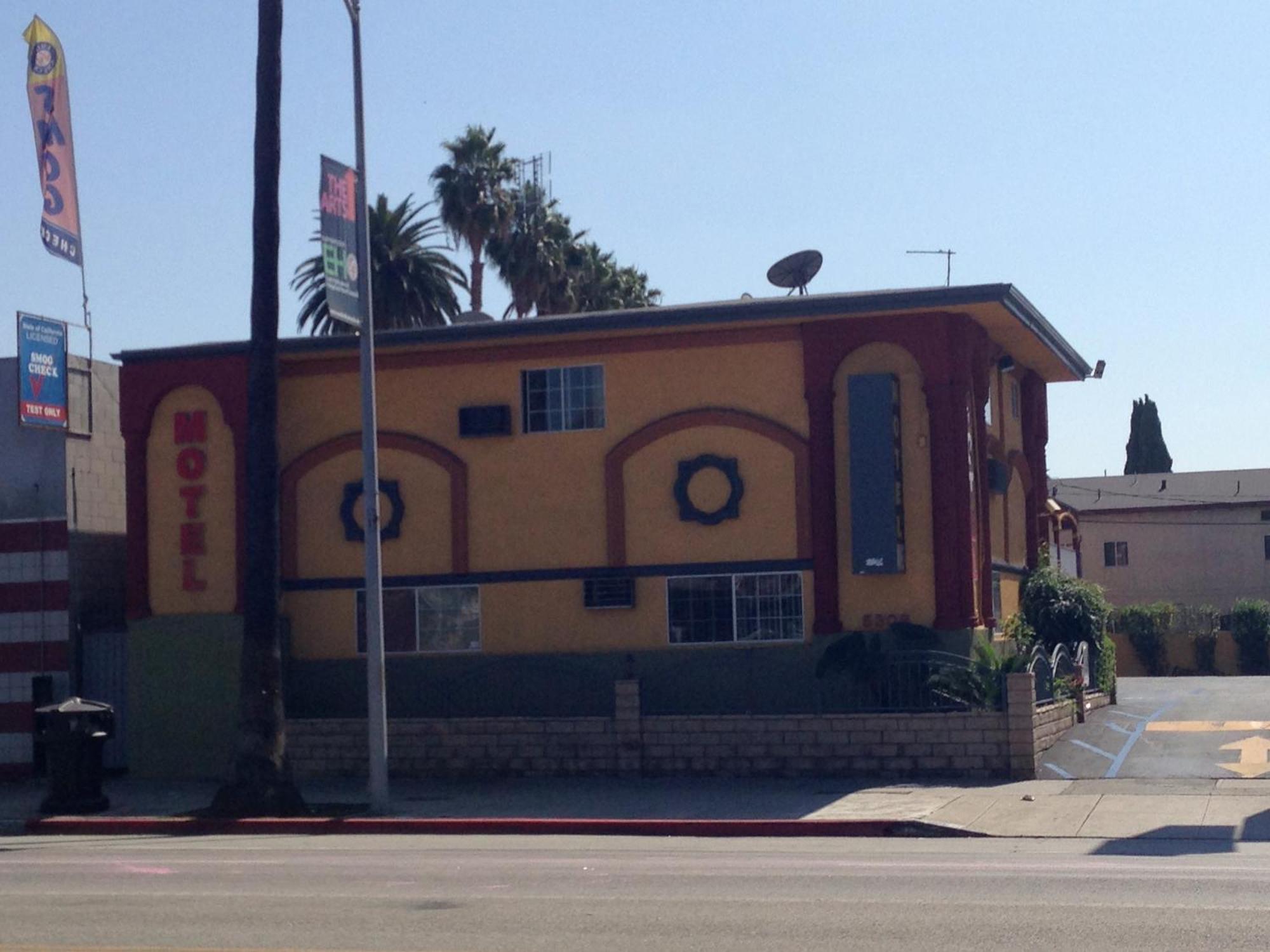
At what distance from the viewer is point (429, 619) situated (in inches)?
990

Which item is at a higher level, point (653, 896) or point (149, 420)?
point (149, 420)

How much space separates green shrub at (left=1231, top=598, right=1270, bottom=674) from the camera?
178 feet

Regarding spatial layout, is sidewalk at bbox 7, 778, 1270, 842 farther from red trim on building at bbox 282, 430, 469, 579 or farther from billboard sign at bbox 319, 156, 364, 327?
billboard sign at bbox 319, 156, 364, 327

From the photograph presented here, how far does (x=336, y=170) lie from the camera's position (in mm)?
19312

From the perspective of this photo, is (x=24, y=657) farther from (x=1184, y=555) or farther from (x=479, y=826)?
(x=1184, y=555)

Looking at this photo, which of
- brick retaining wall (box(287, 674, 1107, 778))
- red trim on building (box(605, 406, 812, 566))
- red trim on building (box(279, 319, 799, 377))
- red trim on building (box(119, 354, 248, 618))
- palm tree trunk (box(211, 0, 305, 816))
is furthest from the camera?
red trim on building (box(119, 354, 248, 618))

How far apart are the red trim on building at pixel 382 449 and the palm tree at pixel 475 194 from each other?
81.6ft

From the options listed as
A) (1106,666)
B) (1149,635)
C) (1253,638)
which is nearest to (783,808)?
(1106,666)

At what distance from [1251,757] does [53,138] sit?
19.8m

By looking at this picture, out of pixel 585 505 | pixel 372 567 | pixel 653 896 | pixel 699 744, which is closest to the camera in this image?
pixel 653 896

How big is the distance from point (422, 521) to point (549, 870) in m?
11.9

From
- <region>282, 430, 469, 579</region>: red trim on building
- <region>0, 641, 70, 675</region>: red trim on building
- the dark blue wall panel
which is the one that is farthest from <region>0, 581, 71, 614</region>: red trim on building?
the dark blue wall panel

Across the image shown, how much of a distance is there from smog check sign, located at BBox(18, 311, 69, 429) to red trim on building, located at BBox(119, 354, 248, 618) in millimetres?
1162

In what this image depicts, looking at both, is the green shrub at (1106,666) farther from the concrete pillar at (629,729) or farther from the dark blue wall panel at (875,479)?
the concrete pillar at (629,729)
